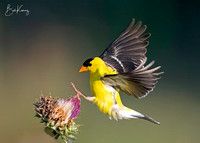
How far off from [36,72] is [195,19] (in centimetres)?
384

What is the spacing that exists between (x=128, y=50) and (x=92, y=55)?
114 inches

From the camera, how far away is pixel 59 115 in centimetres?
204

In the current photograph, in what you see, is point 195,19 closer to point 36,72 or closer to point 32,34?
point 32,34

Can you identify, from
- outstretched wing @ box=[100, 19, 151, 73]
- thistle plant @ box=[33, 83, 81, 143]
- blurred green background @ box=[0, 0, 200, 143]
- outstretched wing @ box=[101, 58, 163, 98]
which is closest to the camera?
outstretched wing @ box=[101, 58, 163, 98]

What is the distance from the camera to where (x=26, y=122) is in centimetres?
338

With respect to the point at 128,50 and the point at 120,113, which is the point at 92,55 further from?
the point at 120,113

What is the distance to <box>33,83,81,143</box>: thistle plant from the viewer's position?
6.53 feet

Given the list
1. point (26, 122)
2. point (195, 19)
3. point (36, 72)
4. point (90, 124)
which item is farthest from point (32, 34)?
point (195, 19)

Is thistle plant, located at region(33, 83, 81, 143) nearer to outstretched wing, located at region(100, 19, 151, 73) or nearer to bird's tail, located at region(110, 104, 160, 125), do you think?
bird's tail, located at region(110, 104, 160, 125)

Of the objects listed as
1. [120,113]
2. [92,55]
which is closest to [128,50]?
[120,113]

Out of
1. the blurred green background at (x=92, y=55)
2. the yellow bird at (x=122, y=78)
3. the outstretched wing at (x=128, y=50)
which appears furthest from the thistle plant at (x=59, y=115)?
the blurred green background at (x=92, y=55)

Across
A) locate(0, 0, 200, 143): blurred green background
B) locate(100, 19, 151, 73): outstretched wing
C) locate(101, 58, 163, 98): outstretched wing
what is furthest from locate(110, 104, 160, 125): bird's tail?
locate(0, 0, 200, 143): blurred green background

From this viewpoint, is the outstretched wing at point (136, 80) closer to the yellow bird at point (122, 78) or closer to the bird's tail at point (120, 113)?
the yellow bird at point (122, 78)

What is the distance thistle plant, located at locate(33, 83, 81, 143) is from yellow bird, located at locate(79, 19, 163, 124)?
0.38 feet
